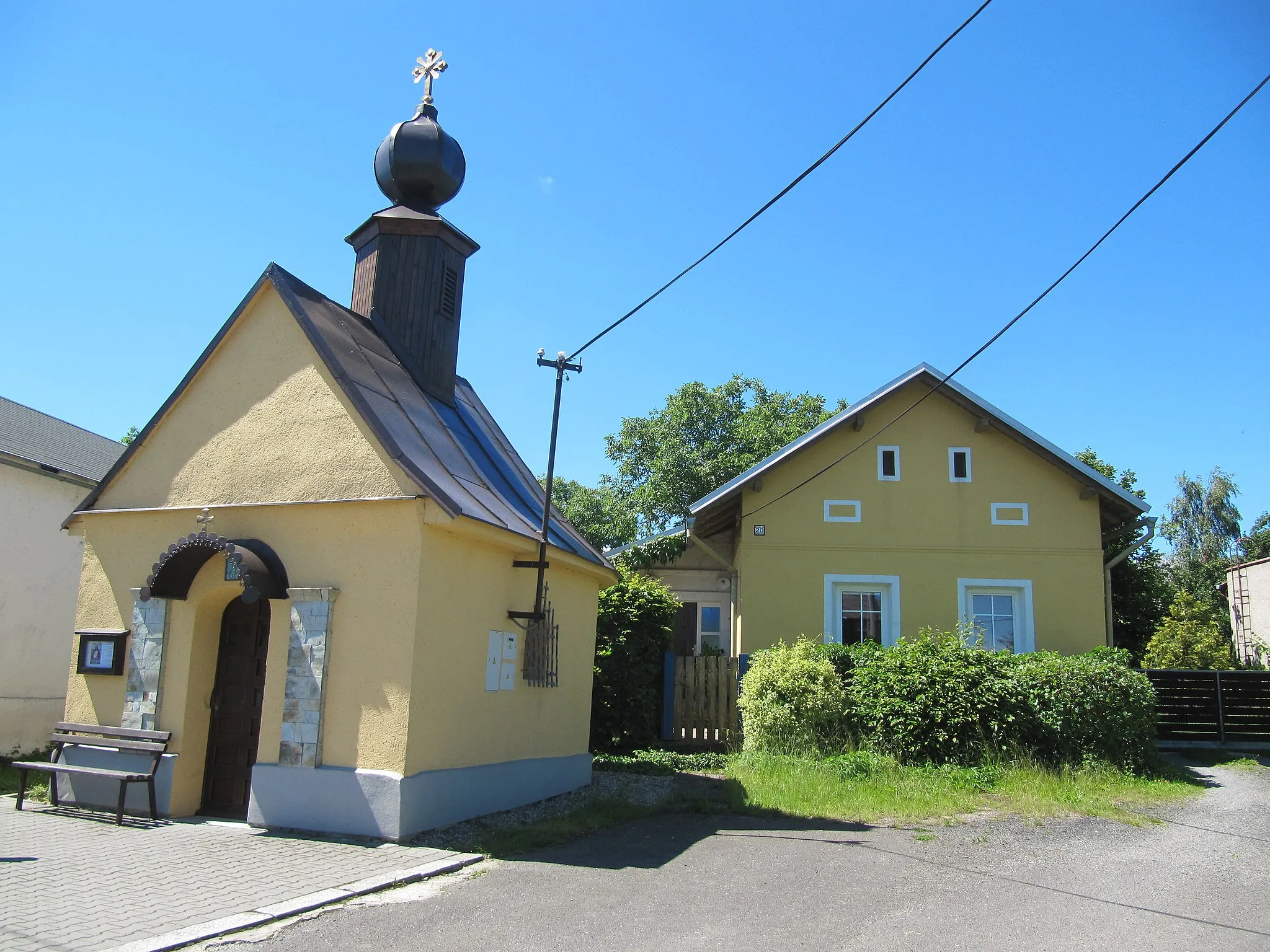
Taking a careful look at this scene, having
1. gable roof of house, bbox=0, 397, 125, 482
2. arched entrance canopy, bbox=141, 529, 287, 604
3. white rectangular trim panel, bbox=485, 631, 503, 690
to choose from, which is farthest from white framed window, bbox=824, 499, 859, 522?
gable roof of house, bbox=0, 397, 125, 482

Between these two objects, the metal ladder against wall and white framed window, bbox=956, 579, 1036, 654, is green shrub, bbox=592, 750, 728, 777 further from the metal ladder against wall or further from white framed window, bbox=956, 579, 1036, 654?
the metal ladder against wall

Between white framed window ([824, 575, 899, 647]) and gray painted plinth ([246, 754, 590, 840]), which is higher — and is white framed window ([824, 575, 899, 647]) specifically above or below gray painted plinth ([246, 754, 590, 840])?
above

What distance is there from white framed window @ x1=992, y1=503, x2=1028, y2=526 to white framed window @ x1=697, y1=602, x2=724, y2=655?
249 inches

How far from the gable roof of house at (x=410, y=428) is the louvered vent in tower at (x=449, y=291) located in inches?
41.7

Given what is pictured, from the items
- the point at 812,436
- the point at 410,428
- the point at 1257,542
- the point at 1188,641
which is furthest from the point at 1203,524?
the point at 410,428

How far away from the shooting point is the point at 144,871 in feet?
22.9

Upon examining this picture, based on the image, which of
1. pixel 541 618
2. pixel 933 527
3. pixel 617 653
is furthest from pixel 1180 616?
pixel 541 618

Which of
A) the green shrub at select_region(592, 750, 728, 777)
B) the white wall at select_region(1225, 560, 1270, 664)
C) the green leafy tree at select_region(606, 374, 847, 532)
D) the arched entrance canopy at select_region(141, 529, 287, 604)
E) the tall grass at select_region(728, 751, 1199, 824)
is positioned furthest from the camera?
the green leafy tree at select_region(606, 374, 847, 532)

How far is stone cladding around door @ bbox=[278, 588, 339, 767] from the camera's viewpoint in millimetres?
8547

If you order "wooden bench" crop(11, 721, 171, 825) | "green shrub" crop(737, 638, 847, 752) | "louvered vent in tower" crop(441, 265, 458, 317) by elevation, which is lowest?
"wooden bench" crop(11, 721, 171, 825)

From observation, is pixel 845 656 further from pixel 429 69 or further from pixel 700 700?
pixel 429 69

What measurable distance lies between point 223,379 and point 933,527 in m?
11.5

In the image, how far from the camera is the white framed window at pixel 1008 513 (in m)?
16.3

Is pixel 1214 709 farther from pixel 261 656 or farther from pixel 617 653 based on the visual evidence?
pixel 261 656
